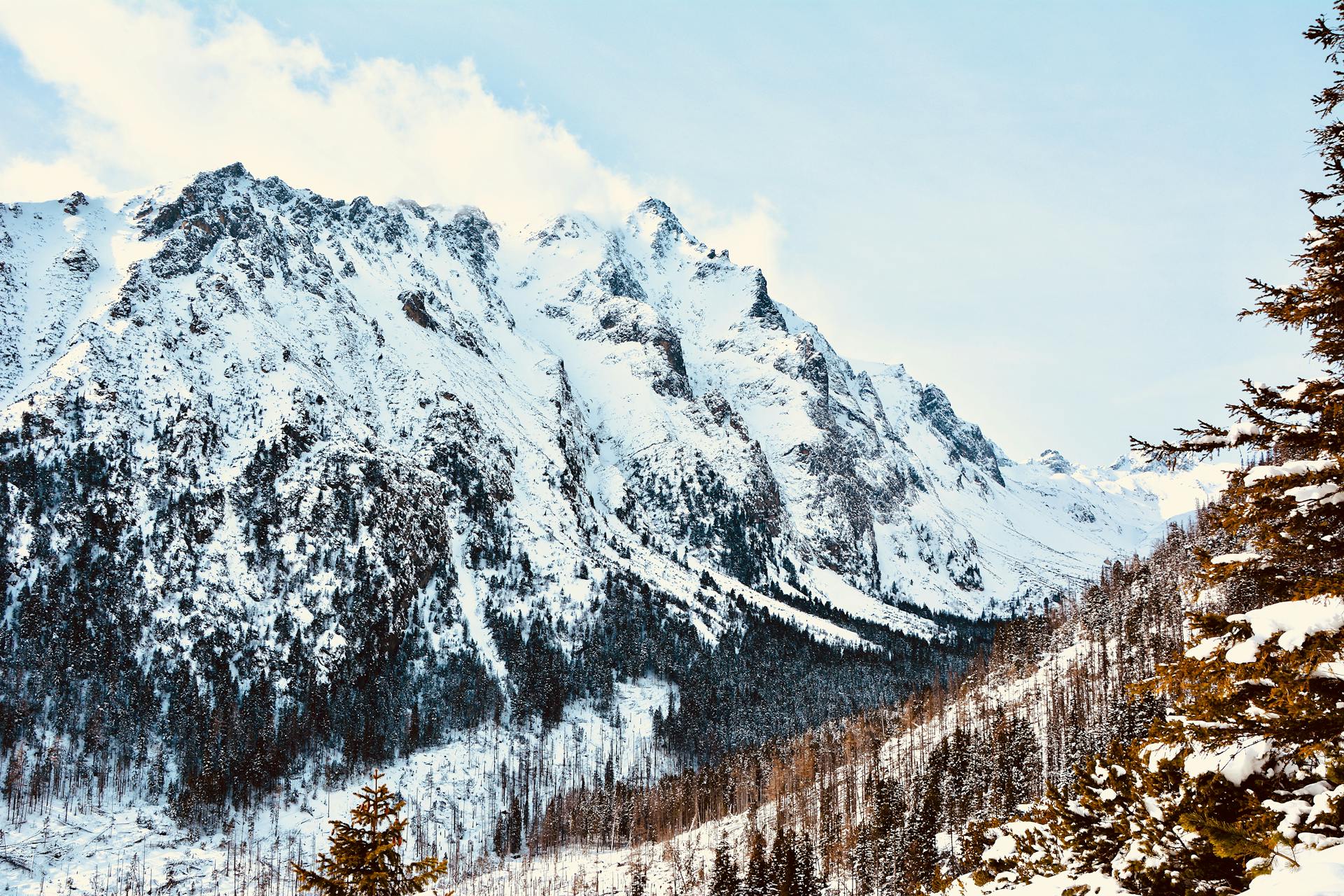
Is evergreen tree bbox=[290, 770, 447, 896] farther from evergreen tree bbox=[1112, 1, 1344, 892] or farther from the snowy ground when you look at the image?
the snowy ground

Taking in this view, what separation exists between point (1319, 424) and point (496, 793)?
20065cm

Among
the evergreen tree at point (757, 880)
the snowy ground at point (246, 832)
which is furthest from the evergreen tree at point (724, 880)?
the snowy ground at point (246, 832)

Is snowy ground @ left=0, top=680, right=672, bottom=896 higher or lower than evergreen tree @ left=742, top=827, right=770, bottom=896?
lower

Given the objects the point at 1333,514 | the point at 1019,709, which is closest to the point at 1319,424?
the point at 1333,514

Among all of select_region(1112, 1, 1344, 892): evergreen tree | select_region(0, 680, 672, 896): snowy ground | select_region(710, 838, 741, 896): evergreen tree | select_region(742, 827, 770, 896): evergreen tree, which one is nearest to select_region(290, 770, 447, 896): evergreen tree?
select_region(1112, 1, 1344, 892): evergreen tree

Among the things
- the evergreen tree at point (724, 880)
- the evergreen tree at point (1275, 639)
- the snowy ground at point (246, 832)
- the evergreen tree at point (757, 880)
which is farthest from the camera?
the snowy ground at point (246, 832)

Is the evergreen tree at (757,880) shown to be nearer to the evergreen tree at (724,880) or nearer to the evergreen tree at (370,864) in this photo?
the evergreen tree at (724,880)

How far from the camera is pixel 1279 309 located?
10.9 meters

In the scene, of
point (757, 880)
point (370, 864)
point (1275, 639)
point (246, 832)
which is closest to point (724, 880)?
point (757, 880)

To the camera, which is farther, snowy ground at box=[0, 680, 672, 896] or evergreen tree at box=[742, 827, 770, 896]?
snowy ground at box=[0, 680, 672, 896]

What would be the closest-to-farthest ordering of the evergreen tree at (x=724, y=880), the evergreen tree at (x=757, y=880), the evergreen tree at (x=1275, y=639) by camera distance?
the evergreen tree at (x=1275, y=639) → the evergreen tree at (x=757, y=880) → the evergreen tree at (x=724, y=880)

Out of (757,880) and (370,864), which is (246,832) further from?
(370,864)

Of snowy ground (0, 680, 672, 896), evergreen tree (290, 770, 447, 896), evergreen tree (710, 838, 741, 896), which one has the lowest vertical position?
snowy ground (0, 680, 672, 896)

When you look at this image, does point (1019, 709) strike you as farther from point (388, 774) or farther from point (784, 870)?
point (388, 774)
